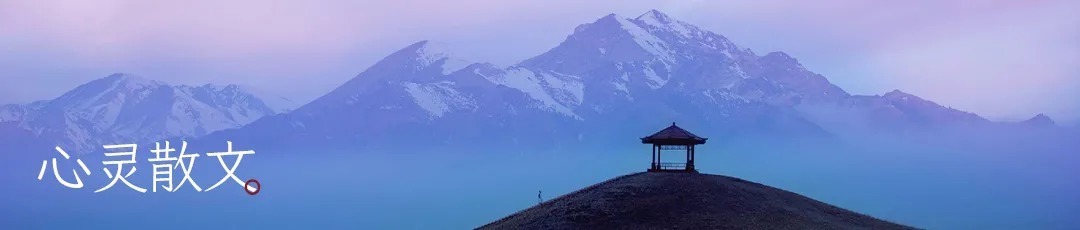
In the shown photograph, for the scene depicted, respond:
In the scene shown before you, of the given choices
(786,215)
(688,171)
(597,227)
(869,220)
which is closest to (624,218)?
(597,227)

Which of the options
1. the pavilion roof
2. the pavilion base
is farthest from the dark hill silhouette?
the pavilion roof

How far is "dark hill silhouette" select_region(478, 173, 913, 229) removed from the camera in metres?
58.8

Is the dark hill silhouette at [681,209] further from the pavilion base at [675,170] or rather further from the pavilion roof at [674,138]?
the pavilion roof at [674,138]

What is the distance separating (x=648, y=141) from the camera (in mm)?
72938

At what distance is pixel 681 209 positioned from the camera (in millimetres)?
60562

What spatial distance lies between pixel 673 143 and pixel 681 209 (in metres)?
12.0

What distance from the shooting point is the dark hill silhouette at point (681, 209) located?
58.8 m

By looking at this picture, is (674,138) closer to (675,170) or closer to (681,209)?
(675,170)

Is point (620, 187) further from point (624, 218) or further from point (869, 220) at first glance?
point (869, 220)

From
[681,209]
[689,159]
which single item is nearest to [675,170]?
[689,159]

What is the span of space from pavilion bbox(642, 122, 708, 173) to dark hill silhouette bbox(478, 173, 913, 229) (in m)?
2.25

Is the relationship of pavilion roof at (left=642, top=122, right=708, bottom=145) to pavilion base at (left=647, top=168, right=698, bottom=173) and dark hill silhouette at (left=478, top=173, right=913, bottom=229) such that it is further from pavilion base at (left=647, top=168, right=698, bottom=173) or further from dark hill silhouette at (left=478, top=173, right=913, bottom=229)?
dark hill silhouette at (left=478, top=173, right=913, bottom=229)

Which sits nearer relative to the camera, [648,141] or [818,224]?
[818,224]

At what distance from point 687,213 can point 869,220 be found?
16475mm
